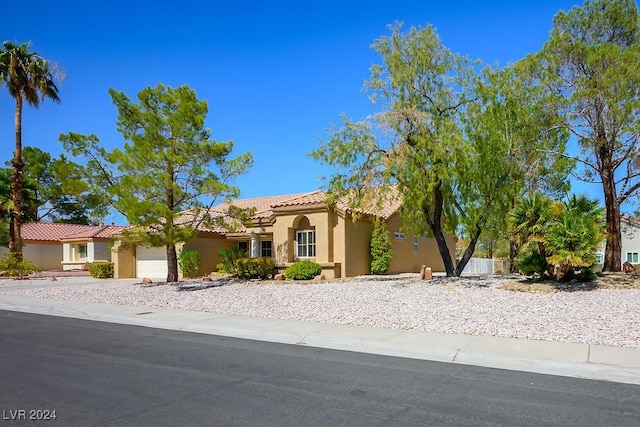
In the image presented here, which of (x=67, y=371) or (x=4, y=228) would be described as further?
(x=4, y=228)

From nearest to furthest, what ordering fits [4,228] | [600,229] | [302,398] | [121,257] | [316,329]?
1. [302,398]
2. [316,329]
3. [600,229]
4. [121,257]
5. [4,228]

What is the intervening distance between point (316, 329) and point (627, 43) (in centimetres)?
1573

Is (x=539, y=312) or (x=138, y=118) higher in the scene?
(x=138, y=118)

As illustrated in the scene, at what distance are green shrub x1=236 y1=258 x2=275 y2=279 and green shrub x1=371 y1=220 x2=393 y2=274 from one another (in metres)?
5.09

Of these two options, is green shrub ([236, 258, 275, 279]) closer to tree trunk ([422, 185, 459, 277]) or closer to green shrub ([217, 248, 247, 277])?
green shrub ([217, 248, 247, 277])

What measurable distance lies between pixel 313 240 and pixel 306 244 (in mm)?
425

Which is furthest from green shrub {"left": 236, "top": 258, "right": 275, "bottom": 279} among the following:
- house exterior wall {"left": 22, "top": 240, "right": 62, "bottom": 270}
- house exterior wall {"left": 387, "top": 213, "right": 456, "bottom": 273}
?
A: house exterior wall {"left": 22, "top": 240, "right": 62, "bottom": 270}

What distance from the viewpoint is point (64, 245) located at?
39.9m

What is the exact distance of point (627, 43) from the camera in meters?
19.0

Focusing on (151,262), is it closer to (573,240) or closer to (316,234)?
(316,234)

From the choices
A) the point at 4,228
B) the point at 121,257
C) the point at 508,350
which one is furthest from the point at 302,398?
the point at 4,228

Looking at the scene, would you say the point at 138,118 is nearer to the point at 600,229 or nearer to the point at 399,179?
the point at 399,179

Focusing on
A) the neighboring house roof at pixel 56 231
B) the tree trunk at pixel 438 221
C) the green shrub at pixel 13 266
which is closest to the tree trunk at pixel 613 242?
the tree trunk at pixel 438 221

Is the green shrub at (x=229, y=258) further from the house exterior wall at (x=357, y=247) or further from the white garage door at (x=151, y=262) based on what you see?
the house exterior wall at (x=357, y=247)
